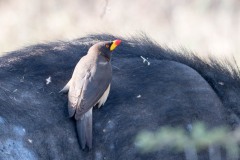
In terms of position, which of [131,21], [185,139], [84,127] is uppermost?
[84,127]

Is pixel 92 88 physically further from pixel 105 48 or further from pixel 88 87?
pixel 105 48

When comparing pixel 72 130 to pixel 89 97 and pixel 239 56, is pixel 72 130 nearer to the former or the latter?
pixel 89 97

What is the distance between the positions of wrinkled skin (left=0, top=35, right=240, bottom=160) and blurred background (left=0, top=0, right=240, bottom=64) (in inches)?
146

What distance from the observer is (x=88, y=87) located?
430cm

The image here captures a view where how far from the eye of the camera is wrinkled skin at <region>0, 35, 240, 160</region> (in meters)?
4.39

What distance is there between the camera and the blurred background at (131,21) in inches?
364

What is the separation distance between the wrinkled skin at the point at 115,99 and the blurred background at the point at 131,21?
3.70 metres

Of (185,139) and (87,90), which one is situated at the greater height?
(87,90)

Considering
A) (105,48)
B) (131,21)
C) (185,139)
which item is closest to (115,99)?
(105,48)

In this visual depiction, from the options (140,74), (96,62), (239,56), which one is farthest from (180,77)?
(239,56)

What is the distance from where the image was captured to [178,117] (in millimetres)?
4648

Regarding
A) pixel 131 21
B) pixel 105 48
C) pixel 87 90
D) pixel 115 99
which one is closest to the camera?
pixel 87 90

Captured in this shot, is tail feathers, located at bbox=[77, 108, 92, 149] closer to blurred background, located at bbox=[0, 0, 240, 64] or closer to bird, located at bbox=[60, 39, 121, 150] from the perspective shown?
bird, located at bbox=[60, 39, 121, 150]

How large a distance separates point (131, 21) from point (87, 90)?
18.8ft
